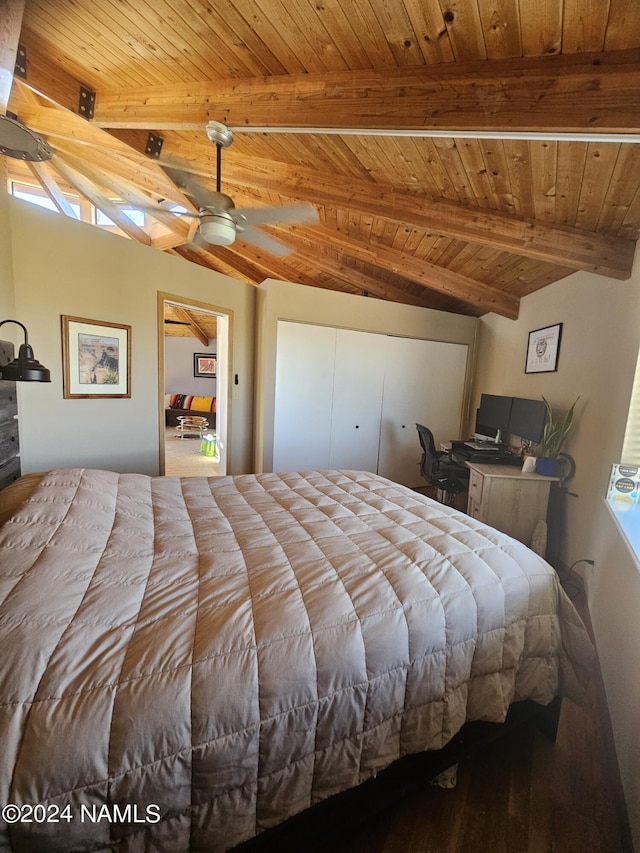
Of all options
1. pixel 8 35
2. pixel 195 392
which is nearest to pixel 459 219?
pixel 8 35

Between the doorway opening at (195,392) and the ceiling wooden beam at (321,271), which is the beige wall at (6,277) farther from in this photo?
the ceiling wooden beam at (321,271)

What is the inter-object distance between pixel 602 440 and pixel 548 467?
46 centimetres

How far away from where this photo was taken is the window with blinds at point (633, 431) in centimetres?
199

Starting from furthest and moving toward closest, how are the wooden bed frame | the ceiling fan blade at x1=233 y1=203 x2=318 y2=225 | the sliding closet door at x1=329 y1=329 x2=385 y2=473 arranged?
the sliding closet door at x1=329 y1=329 x2=385 y2=473 → the ceiling fan blade at x1=233 y1=203 x2=318 y2=225 → the wooden bed frame

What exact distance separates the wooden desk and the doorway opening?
9.09ft

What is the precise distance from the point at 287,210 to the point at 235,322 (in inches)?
80.8

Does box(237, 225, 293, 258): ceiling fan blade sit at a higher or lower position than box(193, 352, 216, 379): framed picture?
higher

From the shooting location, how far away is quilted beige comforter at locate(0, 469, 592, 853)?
0.69 metres

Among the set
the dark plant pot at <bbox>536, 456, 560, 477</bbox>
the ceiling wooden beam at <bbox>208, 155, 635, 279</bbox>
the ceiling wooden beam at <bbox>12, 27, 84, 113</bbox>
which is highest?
the ceiling wooden beam at <bbox>12, 27, 84, 113</bbox>

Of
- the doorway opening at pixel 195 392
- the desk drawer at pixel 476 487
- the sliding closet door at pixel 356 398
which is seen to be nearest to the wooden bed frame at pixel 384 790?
the desk drawer at pixel 476 487

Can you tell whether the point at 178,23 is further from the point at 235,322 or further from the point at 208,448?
the point at 208,448

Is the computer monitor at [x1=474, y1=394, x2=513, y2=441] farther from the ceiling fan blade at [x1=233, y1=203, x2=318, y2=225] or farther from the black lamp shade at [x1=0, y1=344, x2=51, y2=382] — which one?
the black lamp shade at [x1=0, y1=344, x2=51, y2=382]

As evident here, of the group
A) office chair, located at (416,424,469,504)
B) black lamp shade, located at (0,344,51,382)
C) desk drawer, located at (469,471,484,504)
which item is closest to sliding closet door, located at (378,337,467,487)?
office chair, located at (416,424,469,504)

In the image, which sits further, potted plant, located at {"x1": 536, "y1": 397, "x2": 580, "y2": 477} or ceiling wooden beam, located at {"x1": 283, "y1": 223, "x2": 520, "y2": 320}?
ceiling wooden beam, located at {"x1": 283, "y1": 223, "x2": 520, "y2": 320}
